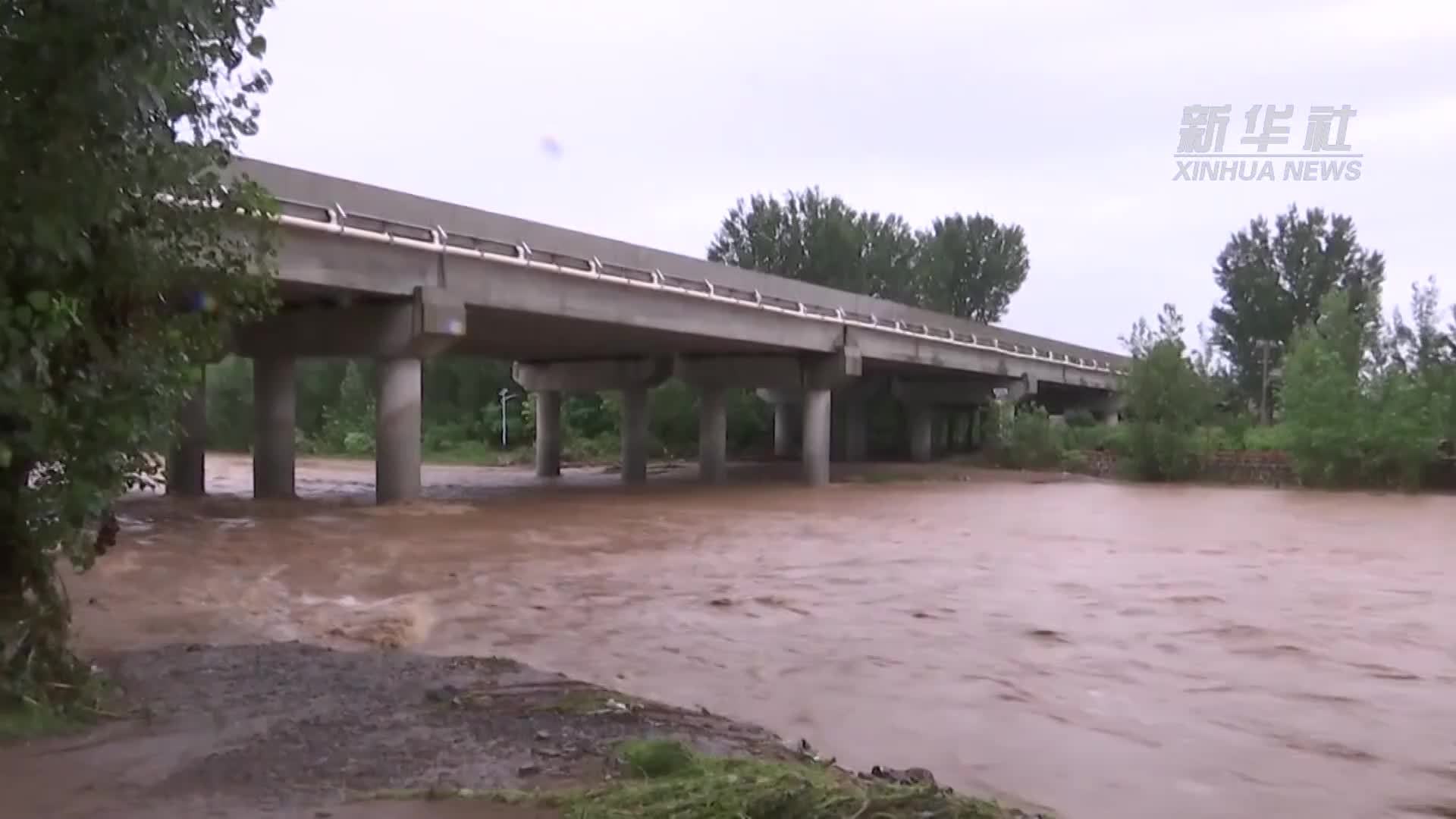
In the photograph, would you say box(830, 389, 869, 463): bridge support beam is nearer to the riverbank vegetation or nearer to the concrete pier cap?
the riverbank vegetation

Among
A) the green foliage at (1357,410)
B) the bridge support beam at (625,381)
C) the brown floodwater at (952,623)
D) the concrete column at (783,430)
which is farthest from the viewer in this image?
the concrete column at (783,430)

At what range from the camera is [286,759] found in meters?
6.20

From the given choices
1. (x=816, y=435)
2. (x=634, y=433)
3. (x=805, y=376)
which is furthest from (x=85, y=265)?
(x=634, y=433)

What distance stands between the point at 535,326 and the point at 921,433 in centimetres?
3196

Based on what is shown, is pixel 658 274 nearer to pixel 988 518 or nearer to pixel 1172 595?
pixel 988 518

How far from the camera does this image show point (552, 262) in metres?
29.3

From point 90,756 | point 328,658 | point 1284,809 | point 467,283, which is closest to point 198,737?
point 90,756

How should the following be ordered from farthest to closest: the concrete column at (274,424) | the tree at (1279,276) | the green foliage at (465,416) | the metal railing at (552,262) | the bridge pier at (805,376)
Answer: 1. the tree at (1279,276)
2. the green foliage at (465,416)
3. the bridge pier at (805,376)
4. the concrete column at (274,424)
5. the metal railing at (552,262)

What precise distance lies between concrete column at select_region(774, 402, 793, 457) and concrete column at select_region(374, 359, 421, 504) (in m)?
34.8

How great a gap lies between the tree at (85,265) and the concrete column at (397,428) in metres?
19.6

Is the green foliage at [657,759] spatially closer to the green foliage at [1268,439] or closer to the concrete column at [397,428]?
the concrete column at [397,428]

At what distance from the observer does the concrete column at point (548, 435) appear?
161 ft

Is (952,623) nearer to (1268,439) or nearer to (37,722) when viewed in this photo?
(37,722)

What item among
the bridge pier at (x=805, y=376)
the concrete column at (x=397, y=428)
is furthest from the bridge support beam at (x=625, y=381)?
the concrete column at (x=397, y=428)
